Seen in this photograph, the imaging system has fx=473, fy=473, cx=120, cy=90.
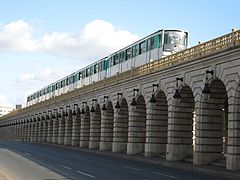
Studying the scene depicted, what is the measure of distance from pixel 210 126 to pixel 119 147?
1778cm

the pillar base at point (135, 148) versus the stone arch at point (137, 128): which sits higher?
the stone arch at point (137, 128)

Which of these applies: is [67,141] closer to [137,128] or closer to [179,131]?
[137,128]

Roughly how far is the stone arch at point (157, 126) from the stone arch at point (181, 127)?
12.5 ft

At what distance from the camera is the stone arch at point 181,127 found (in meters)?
33.4

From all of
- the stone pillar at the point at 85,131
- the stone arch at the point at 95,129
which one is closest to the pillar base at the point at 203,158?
the stone arch at the point at 95,129

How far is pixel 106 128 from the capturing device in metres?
50.5

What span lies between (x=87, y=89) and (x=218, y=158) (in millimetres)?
28807

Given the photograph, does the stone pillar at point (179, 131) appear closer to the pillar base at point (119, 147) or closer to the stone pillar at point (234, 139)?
the stone pillar at point (234, 139)

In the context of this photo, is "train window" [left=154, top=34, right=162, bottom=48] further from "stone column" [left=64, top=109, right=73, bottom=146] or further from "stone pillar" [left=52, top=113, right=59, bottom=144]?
"stone pillar" [left=52, top=113, right=59, bottom=144]

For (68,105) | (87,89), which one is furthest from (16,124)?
(87,89)

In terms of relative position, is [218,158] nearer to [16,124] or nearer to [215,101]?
[215,101]

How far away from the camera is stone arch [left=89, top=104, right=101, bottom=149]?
54.8 metres

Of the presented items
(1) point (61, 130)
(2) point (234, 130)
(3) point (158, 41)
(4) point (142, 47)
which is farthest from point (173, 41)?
(1) point (61, 130)

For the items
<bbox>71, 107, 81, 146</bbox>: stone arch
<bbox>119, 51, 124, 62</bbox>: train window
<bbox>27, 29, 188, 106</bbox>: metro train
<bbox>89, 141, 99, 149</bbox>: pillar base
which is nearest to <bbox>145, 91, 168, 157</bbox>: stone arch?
<bbox>27, 29, 188, 106</bbox>: metro train
